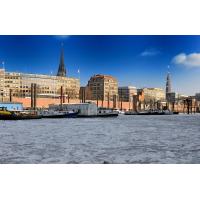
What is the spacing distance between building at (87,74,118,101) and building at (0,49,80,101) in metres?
3.38

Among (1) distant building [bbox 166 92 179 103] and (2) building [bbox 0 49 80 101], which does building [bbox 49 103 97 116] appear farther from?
(1) distant building [bbox 166 92 179 103]

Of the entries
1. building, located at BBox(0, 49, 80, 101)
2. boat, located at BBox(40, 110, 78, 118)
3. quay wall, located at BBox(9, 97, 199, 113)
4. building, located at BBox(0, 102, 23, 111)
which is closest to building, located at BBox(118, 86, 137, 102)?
quay wall, located at BBox(9, 97, 199, 113)

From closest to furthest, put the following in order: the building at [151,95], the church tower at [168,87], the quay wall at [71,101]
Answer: the church tower at [168,87] < the quay wall at [71,101] < the building at [151,95]

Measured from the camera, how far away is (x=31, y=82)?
194 ft

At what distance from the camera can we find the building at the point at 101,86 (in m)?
51.0

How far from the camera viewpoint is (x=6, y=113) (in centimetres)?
3209

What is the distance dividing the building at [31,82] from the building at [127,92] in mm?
9676

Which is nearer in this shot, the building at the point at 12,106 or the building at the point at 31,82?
the building at the point at 12,106

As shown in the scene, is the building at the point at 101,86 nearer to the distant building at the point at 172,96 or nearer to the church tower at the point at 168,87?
the church tower at the point at 168,87

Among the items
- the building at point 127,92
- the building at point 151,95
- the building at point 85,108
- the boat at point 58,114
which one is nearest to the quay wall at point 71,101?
the building at point 127,92

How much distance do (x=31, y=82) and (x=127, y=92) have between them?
21.0 m
